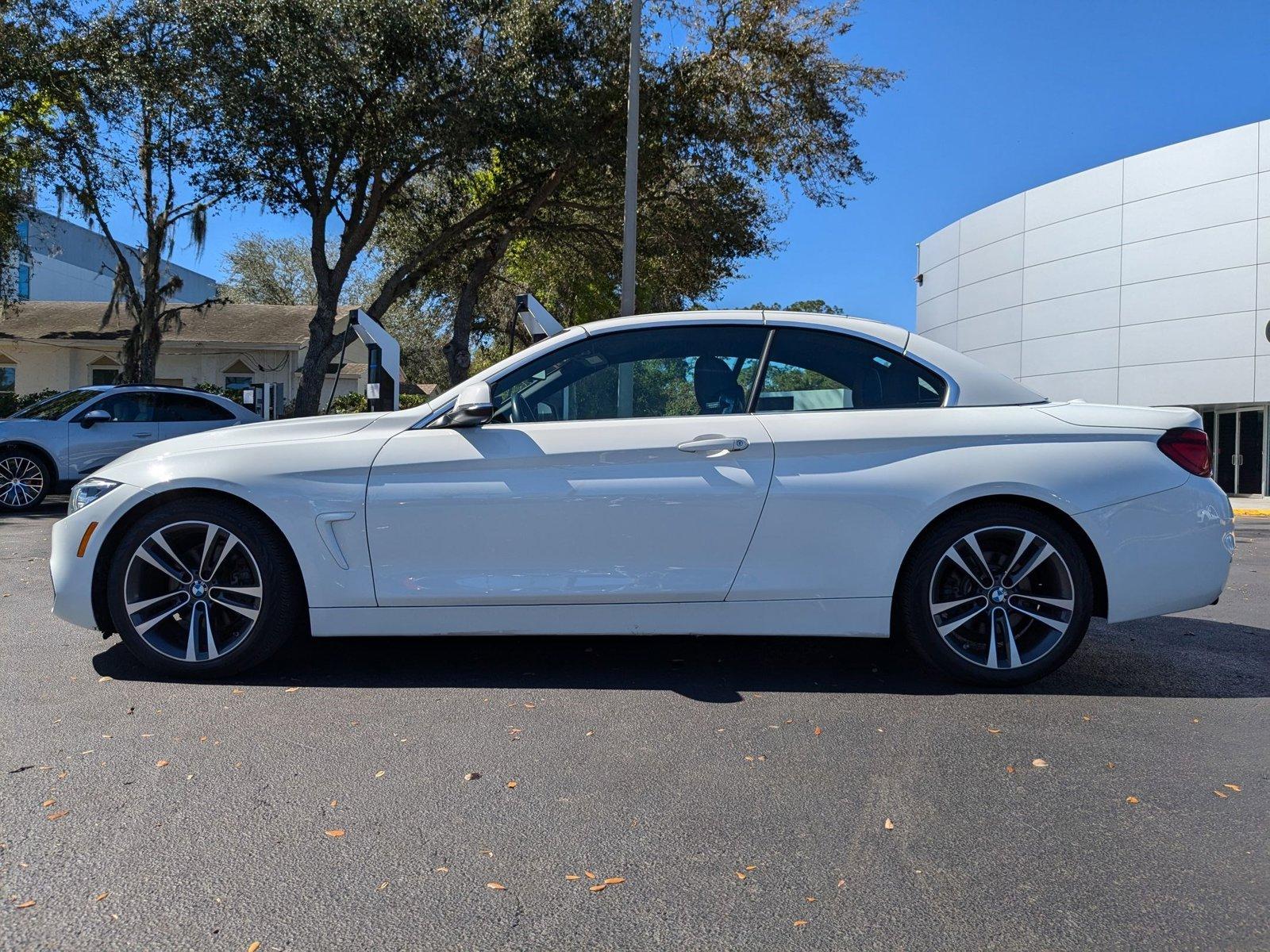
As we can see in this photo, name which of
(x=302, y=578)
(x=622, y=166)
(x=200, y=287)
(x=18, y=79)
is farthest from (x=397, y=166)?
(x=200, y=287)

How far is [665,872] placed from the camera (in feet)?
8.83

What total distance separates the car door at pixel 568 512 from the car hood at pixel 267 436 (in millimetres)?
293

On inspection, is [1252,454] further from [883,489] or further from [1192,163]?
[883,489]

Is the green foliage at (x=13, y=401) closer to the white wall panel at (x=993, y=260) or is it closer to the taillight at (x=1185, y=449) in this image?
the taillight at (x=1185, y=449)

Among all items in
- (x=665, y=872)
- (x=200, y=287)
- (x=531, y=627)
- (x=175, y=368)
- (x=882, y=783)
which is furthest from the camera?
(x=200, y=287)

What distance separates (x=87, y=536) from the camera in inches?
175

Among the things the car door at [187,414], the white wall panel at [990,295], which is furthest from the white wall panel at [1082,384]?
the car door at [187,414]

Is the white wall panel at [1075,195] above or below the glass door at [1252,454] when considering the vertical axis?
above

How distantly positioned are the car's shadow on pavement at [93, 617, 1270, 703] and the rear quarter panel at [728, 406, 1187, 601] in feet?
1.60

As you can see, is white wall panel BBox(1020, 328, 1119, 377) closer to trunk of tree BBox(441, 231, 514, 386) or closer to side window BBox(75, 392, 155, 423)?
trunk of tree BBox(441, 231, 514, 386)

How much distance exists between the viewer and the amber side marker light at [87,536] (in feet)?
14.6

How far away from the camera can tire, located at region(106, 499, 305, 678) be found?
173 inches

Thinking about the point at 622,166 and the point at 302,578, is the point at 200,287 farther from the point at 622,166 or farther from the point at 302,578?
the point at 302,578

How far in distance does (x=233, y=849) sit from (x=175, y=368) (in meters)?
30.5
